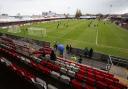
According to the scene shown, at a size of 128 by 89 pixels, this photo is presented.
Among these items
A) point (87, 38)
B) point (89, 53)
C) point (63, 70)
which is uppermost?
point (89, 53)

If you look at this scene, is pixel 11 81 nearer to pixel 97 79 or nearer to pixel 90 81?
pixel 90 81

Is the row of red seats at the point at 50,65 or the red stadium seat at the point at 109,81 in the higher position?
the row of red seats at the point at 50,65

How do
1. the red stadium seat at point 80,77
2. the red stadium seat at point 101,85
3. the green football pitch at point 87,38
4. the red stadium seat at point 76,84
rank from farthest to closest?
the green football pitch at point 87,38 < the red stadium seat at point 80,77 < the red stadium seat at point 101,85 < the red stadium seat at point 76,84

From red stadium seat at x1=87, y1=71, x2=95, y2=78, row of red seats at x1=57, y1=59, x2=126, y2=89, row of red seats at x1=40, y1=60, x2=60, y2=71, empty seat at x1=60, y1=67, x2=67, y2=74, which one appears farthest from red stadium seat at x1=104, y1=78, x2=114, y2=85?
row of red seats at x1=40, y1=60, x2=60, y2=71

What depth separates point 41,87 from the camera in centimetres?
1192

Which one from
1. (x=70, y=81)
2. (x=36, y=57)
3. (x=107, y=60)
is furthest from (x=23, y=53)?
(x=107, y=60)

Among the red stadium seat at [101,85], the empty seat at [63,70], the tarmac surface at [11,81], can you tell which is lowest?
the red stadium seat at [101,85]

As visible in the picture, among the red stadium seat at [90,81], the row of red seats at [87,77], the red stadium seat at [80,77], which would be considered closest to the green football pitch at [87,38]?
the row of red seats at [87,77]

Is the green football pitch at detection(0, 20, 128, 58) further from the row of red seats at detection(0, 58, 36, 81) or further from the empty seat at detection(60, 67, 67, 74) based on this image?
the row of red seats at detection(0, 58, 36, 81)

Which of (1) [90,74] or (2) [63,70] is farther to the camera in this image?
(2) [63,70]

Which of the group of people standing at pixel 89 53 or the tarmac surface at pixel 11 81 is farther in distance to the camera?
the group of people standing at pixel 89 53

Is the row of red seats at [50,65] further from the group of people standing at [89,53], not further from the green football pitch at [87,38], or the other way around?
the green football pitch at [87,38]

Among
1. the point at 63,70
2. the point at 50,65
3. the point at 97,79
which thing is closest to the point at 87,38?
the point at 50,65

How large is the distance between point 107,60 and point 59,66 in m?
7.27
